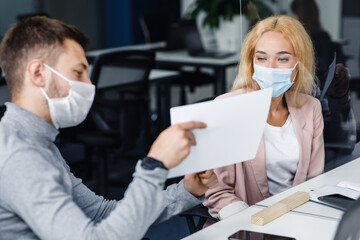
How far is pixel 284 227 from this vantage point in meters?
1.51

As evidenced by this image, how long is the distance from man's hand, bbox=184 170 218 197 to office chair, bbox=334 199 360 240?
0.52m

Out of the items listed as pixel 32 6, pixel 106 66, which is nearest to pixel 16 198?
pixel 106 66

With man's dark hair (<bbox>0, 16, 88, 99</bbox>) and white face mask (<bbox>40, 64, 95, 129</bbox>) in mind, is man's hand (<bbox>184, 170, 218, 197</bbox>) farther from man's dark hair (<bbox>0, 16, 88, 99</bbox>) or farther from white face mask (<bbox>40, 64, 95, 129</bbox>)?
man's dark hair (<bbox>0, 16, 88, 99</bbox>)

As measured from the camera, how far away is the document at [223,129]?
1.28 metres

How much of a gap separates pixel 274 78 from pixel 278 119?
181 mm

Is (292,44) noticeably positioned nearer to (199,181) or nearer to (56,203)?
(199,181)

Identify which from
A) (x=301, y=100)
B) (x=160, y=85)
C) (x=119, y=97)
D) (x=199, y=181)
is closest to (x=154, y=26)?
(x=160, y=85)

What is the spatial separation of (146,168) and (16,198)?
0.28 m

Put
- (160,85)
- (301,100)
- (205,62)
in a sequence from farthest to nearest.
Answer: (205,62)
(160,85)
(301,100)

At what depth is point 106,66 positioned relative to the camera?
3371mm

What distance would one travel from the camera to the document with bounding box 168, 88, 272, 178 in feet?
4.20


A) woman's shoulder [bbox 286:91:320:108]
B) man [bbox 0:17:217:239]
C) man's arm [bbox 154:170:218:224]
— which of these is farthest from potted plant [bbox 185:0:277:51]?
man [bbox 0:17:217:239]

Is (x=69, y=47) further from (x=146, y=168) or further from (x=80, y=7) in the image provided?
(x=80, y=7)

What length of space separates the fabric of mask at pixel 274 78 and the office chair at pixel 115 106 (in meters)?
1.50
